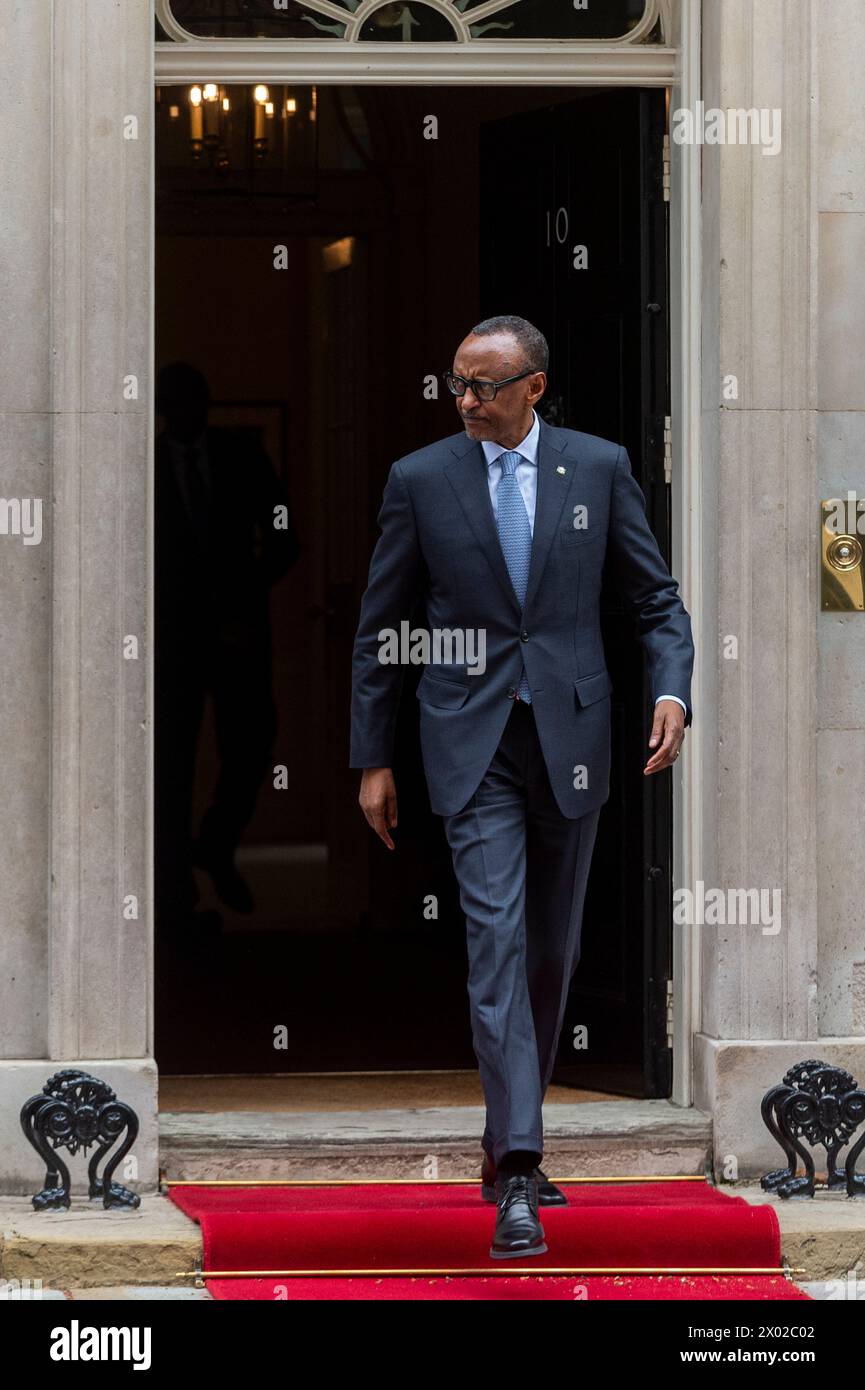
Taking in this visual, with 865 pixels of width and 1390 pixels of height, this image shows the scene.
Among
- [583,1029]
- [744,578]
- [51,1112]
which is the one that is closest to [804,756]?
[744,578]

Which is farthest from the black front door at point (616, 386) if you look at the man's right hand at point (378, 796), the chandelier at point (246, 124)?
the chandelier at point (246, 124)

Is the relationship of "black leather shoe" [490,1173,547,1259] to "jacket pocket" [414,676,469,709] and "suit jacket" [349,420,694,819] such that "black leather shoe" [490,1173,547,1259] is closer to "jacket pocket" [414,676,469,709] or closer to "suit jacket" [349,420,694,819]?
"suit jacket" [349,420,694,819]

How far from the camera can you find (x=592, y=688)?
5.60m

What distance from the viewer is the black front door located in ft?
22.8

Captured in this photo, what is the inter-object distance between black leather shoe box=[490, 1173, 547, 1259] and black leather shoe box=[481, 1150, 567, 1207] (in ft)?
1.41

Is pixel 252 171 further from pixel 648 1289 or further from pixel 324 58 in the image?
pixel 648 1289

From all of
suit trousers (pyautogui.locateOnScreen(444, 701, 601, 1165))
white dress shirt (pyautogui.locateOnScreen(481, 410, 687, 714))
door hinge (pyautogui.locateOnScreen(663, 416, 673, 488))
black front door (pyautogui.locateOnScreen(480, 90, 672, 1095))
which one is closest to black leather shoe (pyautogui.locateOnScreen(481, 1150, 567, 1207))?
suit trousers (pyautogui.locateOnScreen(444, 701, 601, 1165))

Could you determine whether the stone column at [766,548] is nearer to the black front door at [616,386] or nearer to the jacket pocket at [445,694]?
the black front door at [616,386]

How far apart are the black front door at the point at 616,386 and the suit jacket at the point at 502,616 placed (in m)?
1.32

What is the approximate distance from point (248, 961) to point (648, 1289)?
188 inches

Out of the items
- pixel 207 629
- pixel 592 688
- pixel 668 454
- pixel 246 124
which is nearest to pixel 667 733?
pixel 592 688

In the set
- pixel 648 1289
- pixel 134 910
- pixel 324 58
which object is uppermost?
pixel 324 58

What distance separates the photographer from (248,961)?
10.2m

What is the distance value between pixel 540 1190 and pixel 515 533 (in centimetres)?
162
